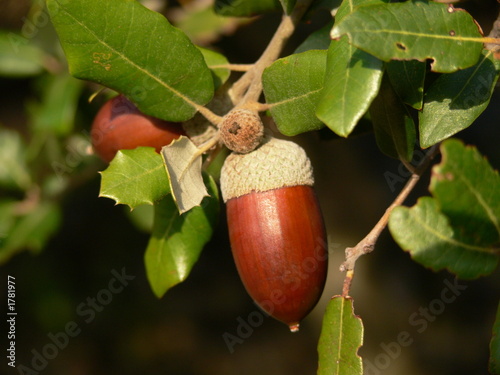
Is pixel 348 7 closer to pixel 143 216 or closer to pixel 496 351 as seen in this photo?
pixel 496 351

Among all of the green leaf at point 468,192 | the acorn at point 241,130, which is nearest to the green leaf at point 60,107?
the acorn at point 241,130

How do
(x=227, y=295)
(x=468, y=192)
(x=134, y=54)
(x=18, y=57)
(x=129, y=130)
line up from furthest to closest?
(x=227, y=295) < (x=18, y=57) < (x=129, y=130) < (x=134, y=54) < (x=468, y=192)

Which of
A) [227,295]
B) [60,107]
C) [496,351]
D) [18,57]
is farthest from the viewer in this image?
[227,295]

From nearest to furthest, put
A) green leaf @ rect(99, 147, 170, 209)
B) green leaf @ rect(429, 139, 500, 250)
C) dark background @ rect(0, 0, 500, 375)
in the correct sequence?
1. green leaf @ rect(429, 139, 500, 250)
2. green leaf @ rect(99, 147, 170, 209)
3. dark background @ rect(0, 0, 500, 375)

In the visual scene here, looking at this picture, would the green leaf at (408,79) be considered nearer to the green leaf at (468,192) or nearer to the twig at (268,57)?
the green leaf at (468,192)

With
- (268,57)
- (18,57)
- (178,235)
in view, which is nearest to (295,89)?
(268,57)

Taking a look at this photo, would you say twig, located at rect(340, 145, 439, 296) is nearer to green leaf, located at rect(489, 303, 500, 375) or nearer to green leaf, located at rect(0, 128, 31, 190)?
green leaf, located at rect(489, 303, 500, 375)

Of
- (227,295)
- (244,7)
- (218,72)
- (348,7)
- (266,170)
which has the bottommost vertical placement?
(227,295)

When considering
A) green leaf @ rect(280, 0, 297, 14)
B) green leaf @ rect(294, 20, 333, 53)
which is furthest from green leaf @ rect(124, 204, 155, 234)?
green leaf @ rect(280, 0, 297, 14)
